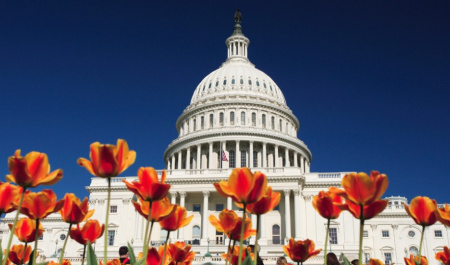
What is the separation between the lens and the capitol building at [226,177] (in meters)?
61.6

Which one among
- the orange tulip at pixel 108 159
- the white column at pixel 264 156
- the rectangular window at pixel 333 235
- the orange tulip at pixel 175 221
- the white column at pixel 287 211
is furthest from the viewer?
the white column at pixel 264 156

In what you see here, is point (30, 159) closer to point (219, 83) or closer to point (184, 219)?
point (184, 219)

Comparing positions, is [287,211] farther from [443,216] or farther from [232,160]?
[443,216]

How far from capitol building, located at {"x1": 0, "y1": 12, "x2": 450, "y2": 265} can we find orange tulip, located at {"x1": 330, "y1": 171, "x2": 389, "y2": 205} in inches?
1613

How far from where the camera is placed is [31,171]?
311cm

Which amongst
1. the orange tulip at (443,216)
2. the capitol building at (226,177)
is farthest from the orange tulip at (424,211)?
the capitol building at (226,177)

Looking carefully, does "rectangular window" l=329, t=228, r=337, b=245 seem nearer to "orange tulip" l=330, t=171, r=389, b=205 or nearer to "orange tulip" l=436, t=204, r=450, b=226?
"orange tulip" l=436, t=204, r=450, b=226

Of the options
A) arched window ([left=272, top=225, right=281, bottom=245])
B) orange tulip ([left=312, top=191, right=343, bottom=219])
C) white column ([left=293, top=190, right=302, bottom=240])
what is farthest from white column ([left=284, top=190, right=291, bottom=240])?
orange tulip ([left=312, top=191, right=343, bottom=219])

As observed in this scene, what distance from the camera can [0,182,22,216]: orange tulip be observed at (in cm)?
351

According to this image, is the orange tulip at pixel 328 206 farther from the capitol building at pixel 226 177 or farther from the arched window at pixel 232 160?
the arched window at pixel 232 160

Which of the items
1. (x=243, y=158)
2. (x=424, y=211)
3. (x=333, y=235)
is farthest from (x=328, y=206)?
(x=243, y=158)

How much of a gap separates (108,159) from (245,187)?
97 centimetres

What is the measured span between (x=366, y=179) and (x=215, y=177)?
199 feet

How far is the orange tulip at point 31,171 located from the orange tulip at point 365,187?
2031mm
